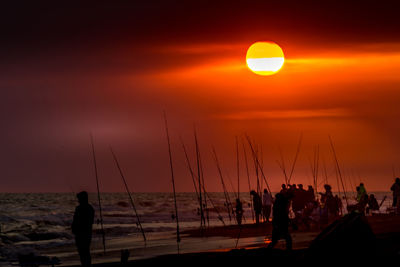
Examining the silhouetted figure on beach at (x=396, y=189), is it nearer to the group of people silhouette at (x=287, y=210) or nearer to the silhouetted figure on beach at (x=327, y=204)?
the group of people silhouette at (x=287, y=210)

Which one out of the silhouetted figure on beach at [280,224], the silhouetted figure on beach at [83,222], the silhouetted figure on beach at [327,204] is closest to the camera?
the silhouetted figure on beach at [83,222]

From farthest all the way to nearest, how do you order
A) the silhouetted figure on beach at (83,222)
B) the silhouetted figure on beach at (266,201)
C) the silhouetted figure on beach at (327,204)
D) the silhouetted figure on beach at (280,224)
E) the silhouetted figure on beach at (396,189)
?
the silhouetted figure on beach at (266,201) → the silhouetted figure on beach at (396,189) → the silhouetted figure on beach at (327,204) → the silhouetted figure on beach at (280,224) → the silhouetted figure on beach at (83,222)

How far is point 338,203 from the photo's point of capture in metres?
32.2

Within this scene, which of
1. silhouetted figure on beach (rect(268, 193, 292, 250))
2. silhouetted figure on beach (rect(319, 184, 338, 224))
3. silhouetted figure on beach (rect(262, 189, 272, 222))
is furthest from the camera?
silhouetted figure on beach (rect(262, 189, 272, 222))

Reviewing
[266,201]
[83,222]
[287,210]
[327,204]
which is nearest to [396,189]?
[327,204]

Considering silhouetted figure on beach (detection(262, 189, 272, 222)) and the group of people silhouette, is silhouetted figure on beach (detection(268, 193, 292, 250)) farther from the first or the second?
silhouetted figure on beach (detection(262, 189, 272, 222))

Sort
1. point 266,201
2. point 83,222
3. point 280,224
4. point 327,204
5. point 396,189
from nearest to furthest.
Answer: point 83,222
point 280,224
point 396,189
point 327,204
point 266,201

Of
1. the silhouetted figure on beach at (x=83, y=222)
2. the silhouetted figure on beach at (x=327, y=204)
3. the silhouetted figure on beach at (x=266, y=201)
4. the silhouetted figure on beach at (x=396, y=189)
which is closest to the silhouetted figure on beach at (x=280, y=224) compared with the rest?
the silhouetted figure on beach at (x=83, y=222)

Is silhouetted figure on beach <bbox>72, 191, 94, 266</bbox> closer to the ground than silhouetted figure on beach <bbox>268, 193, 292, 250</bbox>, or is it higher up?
higher up

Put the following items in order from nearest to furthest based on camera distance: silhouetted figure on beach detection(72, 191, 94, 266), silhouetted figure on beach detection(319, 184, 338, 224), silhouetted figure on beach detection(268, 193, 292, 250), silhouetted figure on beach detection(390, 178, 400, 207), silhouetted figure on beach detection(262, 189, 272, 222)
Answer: silhouetted figure on beach detection(72, 191, 94, 266) → silhouetted figure on beach detection(268, 193, 292, 250) → silhouetted figure on beach detection(319, 184, 338, 224) → silhouetted figure on beach detection(390, 178, 400, 207) → silhouetted figure on beach detection(262, 189, 272, 222)

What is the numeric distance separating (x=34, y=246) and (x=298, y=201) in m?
13.1

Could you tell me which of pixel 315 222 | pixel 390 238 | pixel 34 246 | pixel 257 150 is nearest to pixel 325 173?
pixel 257 150

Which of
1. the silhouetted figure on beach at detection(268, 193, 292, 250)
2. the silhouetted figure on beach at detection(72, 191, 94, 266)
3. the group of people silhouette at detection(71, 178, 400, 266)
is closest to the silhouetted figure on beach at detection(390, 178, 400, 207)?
the group of people silhouette at detection(71, 178, 400, 266)

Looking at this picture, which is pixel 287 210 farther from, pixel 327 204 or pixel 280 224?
pixel 327 204
